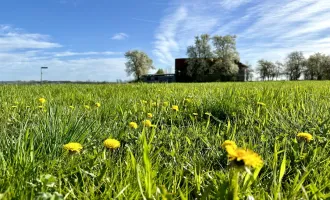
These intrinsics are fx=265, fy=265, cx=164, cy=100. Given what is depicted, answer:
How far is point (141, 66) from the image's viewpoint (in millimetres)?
83062

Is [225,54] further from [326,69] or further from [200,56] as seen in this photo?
[326,69]

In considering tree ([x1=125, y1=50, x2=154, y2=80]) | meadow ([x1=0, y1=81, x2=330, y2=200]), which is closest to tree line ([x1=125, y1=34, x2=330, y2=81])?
tree ([x1=125, y1=50, x2=154, y2=80])

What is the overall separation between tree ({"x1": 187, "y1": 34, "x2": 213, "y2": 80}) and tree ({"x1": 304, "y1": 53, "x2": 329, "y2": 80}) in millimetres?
33569

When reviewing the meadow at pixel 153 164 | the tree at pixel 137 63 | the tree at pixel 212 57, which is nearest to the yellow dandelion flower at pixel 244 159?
the meadow at pixel 153 164

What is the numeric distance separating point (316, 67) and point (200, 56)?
3696 cm

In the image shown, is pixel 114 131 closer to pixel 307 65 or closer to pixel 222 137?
pixel 222 137

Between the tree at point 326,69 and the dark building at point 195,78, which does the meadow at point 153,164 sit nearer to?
the dark building at point 195,78

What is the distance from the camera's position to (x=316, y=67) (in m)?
76.2

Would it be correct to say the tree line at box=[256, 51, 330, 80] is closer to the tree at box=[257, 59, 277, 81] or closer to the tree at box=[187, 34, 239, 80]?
the tree at box=[257, 59, 277, 81]

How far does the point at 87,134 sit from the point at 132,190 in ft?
2.69

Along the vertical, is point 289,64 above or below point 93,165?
above

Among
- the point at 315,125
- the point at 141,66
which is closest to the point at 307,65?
the point at 141,66

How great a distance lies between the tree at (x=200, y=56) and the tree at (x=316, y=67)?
3357 cm

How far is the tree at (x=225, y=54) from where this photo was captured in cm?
6222
